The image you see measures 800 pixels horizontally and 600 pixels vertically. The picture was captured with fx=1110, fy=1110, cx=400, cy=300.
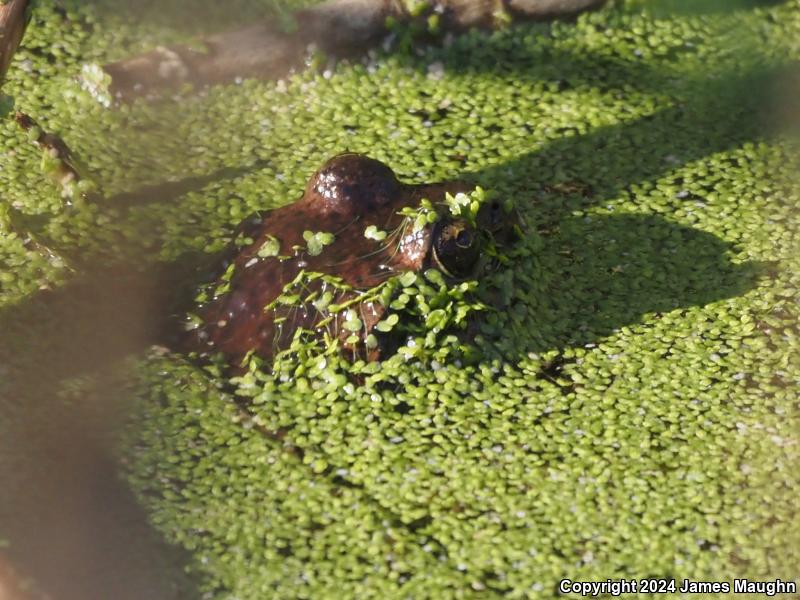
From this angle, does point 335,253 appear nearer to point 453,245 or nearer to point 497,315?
point 453,245

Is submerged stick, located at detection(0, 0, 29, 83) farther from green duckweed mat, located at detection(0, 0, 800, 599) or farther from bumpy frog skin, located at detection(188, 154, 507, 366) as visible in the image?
bumpy frog skin, located at detection(188, 154, 507, 366)

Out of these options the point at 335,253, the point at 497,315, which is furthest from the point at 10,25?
the point at 497,315

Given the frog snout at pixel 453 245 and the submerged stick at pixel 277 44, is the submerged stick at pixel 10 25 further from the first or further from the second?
the frog snout at pixel 453 245

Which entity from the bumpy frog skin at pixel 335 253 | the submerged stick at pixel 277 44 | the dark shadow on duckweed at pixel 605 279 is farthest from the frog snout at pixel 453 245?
the submerged stick at pixel 277 44

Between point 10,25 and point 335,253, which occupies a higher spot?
point 10,25

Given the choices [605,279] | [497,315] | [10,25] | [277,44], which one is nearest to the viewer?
[10,25]

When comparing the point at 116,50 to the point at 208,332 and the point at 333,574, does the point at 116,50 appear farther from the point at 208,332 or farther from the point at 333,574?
the point at 333,574

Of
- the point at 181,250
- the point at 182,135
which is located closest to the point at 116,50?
the point at 182,135
